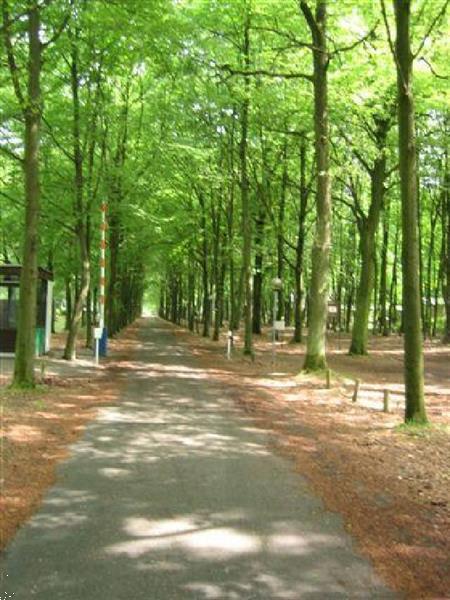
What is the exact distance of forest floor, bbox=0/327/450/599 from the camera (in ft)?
17.8

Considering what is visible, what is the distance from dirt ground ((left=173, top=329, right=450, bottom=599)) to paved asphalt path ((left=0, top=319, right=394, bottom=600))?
0.26m

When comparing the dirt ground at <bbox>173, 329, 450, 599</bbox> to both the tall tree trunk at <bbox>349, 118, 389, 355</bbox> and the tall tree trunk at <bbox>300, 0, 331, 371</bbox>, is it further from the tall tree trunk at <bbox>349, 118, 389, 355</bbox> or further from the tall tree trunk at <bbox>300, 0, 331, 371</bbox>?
the tall tree trunk at <bbox>349, 118, 389, 355</bbox>

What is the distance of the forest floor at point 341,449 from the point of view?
5.43 metres

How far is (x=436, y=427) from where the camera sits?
35.3 ft

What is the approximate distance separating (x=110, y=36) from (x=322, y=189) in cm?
666

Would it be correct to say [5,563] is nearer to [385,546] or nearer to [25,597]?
→ [25,597]

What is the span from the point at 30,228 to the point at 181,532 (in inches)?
388

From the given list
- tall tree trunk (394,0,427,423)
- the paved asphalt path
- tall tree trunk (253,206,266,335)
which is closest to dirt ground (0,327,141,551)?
the paved asphalt path

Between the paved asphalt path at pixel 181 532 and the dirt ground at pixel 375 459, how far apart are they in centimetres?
26

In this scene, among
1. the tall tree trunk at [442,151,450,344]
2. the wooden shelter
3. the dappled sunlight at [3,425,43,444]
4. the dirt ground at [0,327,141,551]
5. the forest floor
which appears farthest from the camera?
the tall tree trunk at [442,151,450,344]

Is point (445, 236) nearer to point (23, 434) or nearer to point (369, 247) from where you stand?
point (369, 247)

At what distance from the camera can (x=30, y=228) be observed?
13.9 m

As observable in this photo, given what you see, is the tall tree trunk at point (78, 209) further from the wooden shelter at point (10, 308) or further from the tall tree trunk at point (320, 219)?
the tall tree trunk at point (320, 219)

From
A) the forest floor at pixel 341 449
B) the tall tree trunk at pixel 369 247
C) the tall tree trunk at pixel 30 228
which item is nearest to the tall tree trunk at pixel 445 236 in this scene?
the tall tree trunk at pixel 369 247
